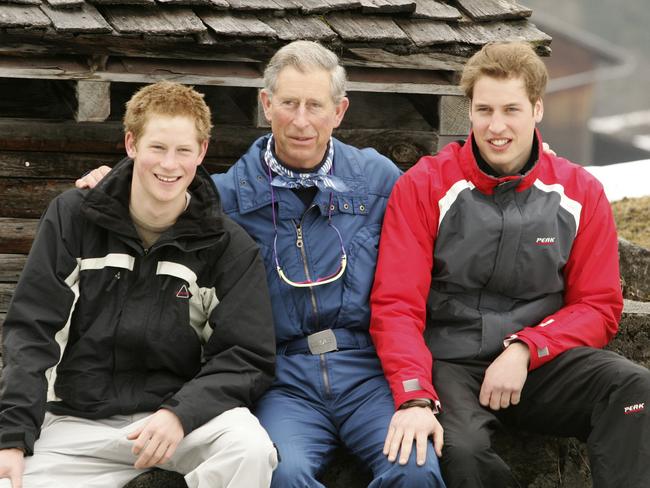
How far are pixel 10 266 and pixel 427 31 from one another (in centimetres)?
250

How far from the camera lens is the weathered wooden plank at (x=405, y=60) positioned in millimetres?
5473

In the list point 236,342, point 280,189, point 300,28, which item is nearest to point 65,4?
point 300,28

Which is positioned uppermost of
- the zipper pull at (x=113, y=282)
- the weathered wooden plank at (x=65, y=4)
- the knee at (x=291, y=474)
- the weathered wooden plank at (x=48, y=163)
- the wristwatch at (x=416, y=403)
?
the weathered wooden plank at (x=65, y=4)

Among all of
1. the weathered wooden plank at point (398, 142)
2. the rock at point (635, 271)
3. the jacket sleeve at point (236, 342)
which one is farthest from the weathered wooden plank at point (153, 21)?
the rock at point (635, 271)

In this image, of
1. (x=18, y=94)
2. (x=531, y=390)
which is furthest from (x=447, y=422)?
(x=18, y=94)

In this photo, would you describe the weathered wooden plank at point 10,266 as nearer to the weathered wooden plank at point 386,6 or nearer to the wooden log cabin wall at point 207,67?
the wooden log cabin wall at point 207,67

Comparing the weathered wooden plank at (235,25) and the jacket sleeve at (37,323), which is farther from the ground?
the weathered wooden plank at (235,25)

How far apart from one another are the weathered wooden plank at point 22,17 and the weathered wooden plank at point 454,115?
2.17 m

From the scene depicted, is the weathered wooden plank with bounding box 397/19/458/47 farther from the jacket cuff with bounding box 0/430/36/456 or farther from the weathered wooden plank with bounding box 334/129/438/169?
the jacket cuff with bounding box 0/430/36/456

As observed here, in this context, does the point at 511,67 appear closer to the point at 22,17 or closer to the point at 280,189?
the point at 280,189

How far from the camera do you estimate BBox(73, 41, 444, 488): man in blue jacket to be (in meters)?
4.05

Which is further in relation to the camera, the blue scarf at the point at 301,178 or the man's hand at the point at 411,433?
the blue scarf at the point at 301,178

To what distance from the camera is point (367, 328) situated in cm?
423

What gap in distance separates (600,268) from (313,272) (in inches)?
44.2
